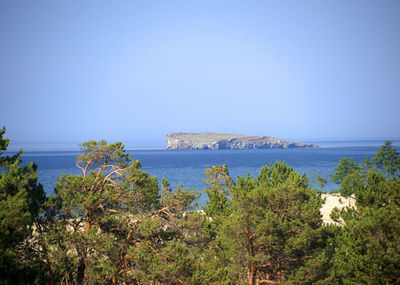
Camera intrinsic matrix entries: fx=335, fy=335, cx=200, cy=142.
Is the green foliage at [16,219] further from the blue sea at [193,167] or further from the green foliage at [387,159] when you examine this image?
the green foliage at [387,159]

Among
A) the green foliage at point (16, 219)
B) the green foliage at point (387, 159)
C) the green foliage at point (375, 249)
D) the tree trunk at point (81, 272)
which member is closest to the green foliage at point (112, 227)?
the tree trunk at point (81, 272)

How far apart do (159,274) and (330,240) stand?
819 cm

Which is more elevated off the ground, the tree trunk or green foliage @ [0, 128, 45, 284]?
green foliage @ [0, 128, 45, 284]

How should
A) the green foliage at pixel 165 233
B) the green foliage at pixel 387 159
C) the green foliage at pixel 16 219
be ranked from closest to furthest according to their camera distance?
the green foliage at pixel 16 219 < the green foliage at pixel 165 233 < the green foliage at pixel 387 159

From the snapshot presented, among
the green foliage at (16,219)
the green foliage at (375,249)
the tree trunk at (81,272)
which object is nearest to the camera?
the green foliage at (16,219)

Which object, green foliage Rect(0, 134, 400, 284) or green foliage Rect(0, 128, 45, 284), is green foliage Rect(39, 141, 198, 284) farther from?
green foliage Rect(0, 128, 45, 284)

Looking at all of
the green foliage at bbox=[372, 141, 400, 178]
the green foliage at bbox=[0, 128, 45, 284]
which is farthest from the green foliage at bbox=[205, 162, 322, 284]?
the green foliage at bbox=[372, 141, 400, 178]

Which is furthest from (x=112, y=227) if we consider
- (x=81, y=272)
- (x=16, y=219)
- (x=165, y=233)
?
(x=16, y=219)

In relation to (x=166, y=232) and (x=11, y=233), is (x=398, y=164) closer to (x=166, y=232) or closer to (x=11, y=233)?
(x=166, y=232)

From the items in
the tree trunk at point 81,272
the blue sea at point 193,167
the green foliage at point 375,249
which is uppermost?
the green foliage at point 375,249

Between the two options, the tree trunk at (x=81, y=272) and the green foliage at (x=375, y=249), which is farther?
the tree trunk at (x=81, y=272)

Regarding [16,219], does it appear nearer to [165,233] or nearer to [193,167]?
[165,233]

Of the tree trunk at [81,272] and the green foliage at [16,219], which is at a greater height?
the green foliage at [16,219]

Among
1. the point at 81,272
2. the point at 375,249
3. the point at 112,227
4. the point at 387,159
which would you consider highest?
the point at 387,159
